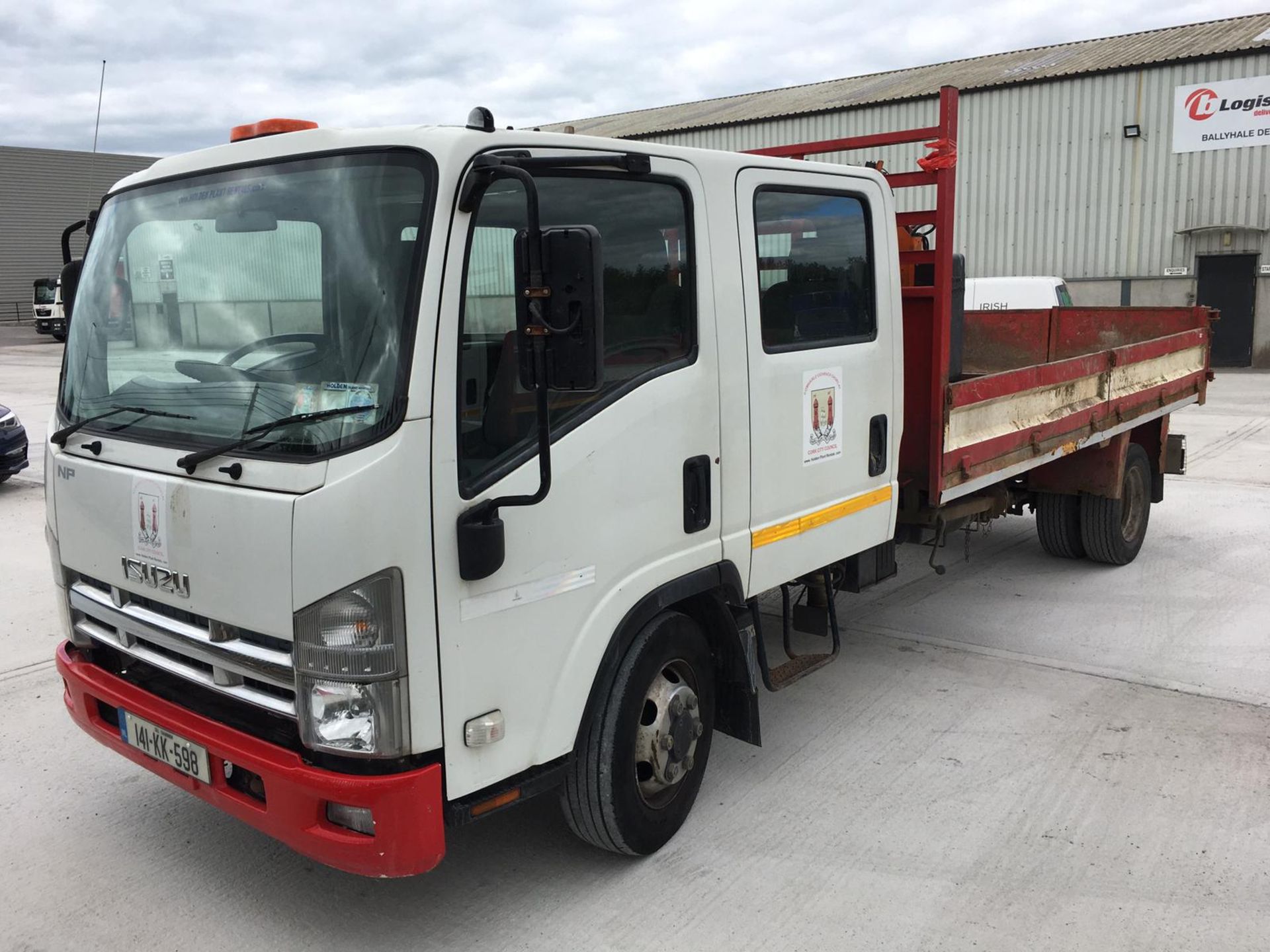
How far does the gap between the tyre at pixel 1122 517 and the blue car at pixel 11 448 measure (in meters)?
8.93

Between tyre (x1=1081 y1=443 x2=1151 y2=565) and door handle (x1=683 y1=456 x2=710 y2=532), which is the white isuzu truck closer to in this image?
door handle (x1=683 y1=456 x2=710 y2=532)

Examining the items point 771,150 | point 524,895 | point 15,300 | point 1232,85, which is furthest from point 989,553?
point 15,300

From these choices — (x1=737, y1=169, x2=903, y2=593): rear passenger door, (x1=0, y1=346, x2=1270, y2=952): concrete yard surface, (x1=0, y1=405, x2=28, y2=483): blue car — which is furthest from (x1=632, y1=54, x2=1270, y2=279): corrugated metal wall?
(x1=737, y1=169, x2=903, y2=593): rear passenger door

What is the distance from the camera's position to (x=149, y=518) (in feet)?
9.66

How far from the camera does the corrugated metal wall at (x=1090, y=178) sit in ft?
65.6

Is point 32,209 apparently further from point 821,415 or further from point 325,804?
point 325,804

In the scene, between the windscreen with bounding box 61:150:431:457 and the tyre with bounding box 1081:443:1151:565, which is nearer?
the windscreen with bounding box 61:150:431:457

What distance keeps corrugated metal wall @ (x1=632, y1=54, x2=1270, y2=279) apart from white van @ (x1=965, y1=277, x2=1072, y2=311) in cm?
515

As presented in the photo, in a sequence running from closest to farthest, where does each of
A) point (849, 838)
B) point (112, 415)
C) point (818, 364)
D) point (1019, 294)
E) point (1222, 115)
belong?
point (112, 415) < point (849, 838) < point (818, 364) < point (1019, 294) < point (1222, 115)

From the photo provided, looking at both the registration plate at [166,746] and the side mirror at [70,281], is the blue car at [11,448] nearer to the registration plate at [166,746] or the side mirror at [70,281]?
the side mirror at [70,281]

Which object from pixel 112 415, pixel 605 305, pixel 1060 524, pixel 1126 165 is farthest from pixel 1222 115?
pixel 112 415

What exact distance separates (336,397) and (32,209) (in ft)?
134

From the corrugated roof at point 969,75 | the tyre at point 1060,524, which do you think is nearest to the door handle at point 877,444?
the tyre at point 1060,524

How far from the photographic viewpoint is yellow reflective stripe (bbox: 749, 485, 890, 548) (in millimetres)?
3729
